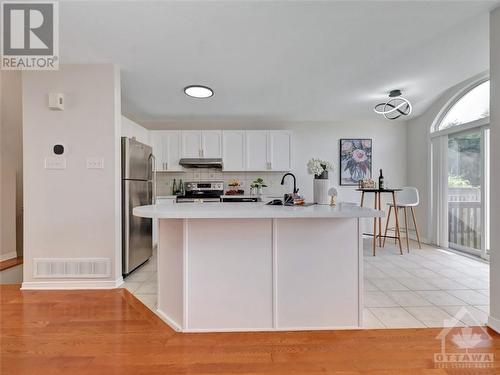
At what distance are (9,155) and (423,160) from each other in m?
6.73

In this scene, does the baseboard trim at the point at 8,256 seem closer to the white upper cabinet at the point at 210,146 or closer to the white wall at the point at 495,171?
the white upper cabinet at the point at 210,146

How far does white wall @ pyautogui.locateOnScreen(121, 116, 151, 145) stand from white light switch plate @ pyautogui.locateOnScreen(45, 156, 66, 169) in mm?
918

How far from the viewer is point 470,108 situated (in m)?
3.94

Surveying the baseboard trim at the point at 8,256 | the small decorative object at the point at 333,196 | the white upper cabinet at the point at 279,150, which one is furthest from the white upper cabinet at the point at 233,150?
the baseboard trim at the point at 8,256

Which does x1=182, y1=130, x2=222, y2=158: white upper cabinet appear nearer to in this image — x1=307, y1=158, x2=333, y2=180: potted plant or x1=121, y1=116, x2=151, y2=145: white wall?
x1=121, y1=116, x2=151, y2=145: white wall

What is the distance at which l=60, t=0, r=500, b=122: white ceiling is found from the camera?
2.08 m

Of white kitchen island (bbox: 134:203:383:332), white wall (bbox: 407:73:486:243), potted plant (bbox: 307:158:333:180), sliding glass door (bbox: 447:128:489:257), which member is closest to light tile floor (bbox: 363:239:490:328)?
sliding glass door (bbox: 447:128:489:257)

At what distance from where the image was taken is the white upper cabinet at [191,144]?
489cm

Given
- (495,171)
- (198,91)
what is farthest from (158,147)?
(495,171)

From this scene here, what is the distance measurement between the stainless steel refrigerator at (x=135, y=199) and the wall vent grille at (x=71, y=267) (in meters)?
0.26

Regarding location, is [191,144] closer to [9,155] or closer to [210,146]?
[210,146]

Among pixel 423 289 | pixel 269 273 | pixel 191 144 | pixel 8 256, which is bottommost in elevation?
pixel 423 289

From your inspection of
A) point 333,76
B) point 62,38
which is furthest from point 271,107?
point 62,38

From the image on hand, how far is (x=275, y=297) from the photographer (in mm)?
1923
